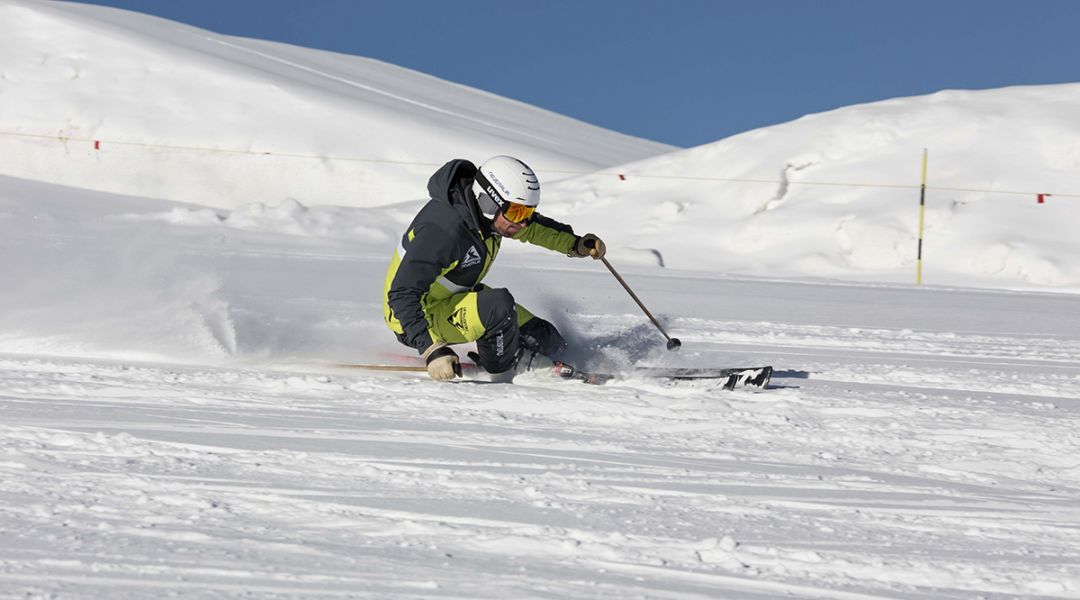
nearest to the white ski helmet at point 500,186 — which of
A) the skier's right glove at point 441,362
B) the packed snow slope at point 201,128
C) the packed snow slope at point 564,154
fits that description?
the skier's right glove at point 441,362

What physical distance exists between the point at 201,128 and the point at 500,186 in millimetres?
25500

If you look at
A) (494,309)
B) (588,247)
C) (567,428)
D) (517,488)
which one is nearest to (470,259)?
(494,309)

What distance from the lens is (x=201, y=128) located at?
29.9 meters

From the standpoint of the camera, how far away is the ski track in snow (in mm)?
2984

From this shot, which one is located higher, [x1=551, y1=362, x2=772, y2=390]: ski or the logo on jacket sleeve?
the logo on jacket sleeve

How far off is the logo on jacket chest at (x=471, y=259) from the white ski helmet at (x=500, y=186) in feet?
0.79

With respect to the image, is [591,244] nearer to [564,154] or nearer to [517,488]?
[517,488]

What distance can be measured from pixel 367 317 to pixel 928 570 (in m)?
6.45

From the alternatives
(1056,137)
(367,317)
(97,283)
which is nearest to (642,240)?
(1056,137)

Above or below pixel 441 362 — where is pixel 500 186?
above

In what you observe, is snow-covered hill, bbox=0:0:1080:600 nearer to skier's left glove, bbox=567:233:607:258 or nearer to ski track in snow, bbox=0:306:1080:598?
ski track in snow, bbox=0:306:1080:598

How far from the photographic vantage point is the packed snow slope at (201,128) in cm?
2847

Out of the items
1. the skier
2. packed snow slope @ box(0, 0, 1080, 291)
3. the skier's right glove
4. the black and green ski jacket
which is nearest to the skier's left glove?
the skier

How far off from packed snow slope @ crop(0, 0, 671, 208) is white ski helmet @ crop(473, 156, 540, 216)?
69.6 feet
